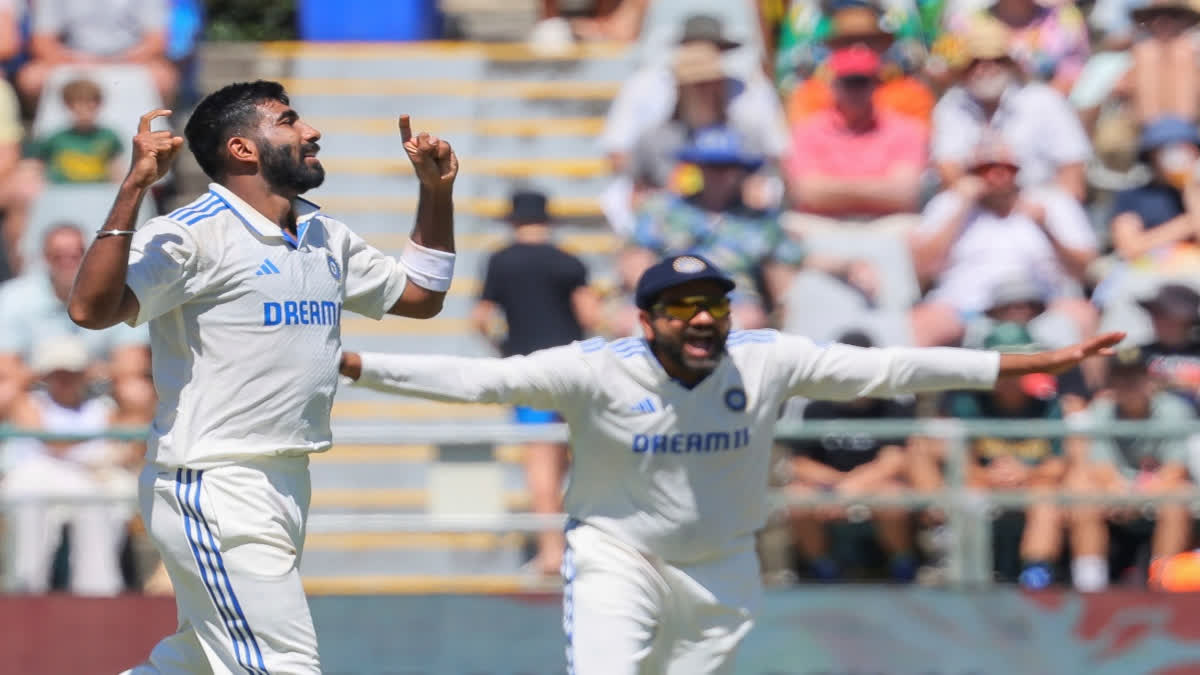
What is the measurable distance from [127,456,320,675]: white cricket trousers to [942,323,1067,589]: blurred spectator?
4.25 m

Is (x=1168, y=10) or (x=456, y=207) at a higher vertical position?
(x=1168, y=10)

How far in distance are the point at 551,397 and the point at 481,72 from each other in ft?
21.3

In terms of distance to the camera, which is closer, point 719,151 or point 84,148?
point 719,151

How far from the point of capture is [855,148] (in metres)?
Result: 10.5

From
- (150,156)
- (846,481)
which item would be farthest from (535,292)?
(150,156)

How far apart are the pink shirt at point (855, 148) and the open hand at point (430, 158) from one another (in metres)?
5.03

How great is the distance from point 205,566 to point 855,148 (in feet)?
19.5

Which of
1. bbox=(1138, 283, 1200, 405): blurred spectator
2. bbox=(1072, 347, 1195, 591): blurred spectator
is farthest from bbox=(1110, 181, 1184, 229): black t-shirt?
bbox=(1072, 347, 1195, 591): blurred spectator

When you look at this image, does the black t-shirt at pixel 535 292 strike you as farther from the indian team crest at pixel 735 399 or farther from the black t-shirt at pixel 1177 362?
the indian team crest at pixel 735 399

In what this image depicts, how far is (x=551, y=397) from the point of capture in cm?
652

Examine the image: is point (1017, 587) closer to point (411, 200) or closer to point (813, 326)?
point (813, 326)

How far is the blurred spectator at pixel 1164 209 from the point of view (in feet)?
32.7

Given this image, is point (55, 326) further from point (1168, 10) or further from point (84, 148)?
point (1168, 10)

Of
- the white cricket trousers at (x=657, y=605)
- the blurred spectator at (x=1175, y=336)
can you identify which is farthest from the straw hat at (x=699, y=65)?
the white cricket trousers at (x=657, y=605)
